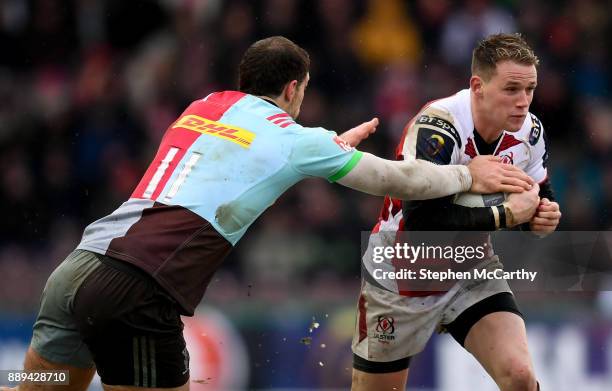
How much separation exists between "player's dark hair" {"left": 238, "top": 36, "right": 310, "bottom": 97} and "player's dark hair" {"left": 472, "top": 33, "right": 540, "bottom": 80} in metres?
1.06

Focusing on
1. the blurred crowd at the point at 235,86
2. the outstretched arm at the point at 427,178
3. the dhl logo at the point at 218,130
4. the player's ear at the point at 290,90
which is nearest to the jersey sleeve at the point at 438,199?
the outstretched arm at the point at 427,178

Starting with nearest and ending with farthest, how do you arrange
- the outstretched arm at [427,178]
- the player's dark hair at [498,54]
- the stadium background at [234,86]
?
1. the outstretched arm at [427,178]
2. the player's dark hair at [498,54]
3. the stadium background at [234,86]

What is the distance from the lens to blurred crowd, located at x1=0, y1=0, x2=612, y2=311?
1057 centimetres

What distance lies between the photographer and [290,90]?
554cm

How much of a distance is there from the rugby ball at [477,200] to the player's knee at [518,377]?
0.86 m

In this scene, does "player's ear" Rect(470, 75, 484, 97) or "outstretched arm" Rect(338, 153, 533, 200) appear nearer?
"outstretched arm" Rect(338, 153, 533, 200)

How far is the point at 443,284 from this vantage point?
605 cm

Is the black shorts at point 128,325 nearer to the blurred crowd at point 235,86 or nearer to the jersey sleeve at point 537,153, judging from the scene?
the jersey sleeve at point 537,153

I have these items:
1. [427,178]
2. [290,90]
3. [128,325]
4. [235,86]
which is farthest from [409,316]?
[235,86]

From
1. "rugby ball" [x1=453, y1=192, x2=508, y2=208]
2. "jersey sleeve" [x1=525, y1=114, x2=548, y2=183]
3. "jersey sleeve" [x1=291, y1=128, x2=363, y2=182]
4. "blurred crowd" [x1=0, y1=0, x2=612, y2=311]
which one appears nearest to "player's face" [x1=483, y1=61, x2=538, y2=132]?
"jersey sleeve" [x1=525, y1=114, x2=548, y2=183]

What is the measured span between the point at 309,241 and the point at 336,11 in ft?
9.08

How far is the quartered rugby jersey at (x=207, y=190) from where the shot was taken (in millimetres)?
5066

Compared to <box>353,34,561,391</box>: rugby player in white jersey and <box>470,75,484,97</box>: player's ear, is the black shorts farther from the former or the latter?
<box>470,75,484,97</box>: player's ear

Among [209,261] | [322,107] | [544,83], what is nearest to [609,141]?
[544,83]
